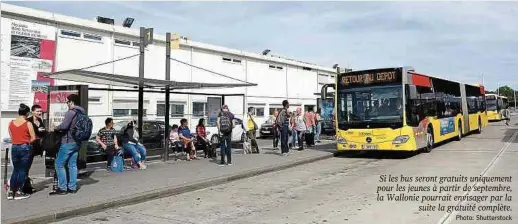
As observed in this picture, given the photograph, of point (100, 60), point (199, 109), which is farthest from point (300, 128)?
point (100, 60)

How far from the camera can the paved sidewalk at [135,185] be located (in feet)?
24.6

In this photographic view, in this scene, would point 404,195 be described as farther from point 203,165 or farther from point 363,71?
point 363,71

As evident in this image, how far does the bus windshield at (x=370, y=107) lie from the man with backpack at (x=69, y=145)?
30.7 feet

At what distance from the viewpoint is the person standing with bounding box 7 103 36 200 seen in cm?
836

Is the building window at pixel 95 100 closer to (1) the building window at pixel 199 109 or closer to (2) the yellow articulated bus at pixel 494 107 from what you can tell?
(1) the building window at pixel 199 109

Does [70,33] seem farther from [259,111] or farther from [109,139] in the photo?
[259,111]

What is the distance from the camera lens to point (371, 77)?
15945 millimetres

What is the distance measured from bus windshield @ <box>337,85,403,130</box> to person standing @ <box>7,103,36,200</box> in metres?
10.2

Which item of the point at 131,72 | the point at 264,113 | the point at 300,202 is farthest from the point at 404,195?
the point at 264,113

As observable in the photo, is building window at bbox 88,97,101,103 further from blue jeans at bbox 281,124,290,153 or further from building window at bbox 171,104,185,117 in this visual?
blue jeans at bbox 281,124,290,153

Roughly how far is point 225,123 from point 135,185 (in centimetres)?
399

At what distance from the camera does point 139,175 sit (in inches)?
450

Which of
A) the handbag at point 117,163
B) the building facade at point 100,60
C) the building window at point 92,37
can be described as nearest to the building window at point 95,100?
the building facade at point 100,60

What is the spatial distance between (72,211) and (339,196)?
459cm
